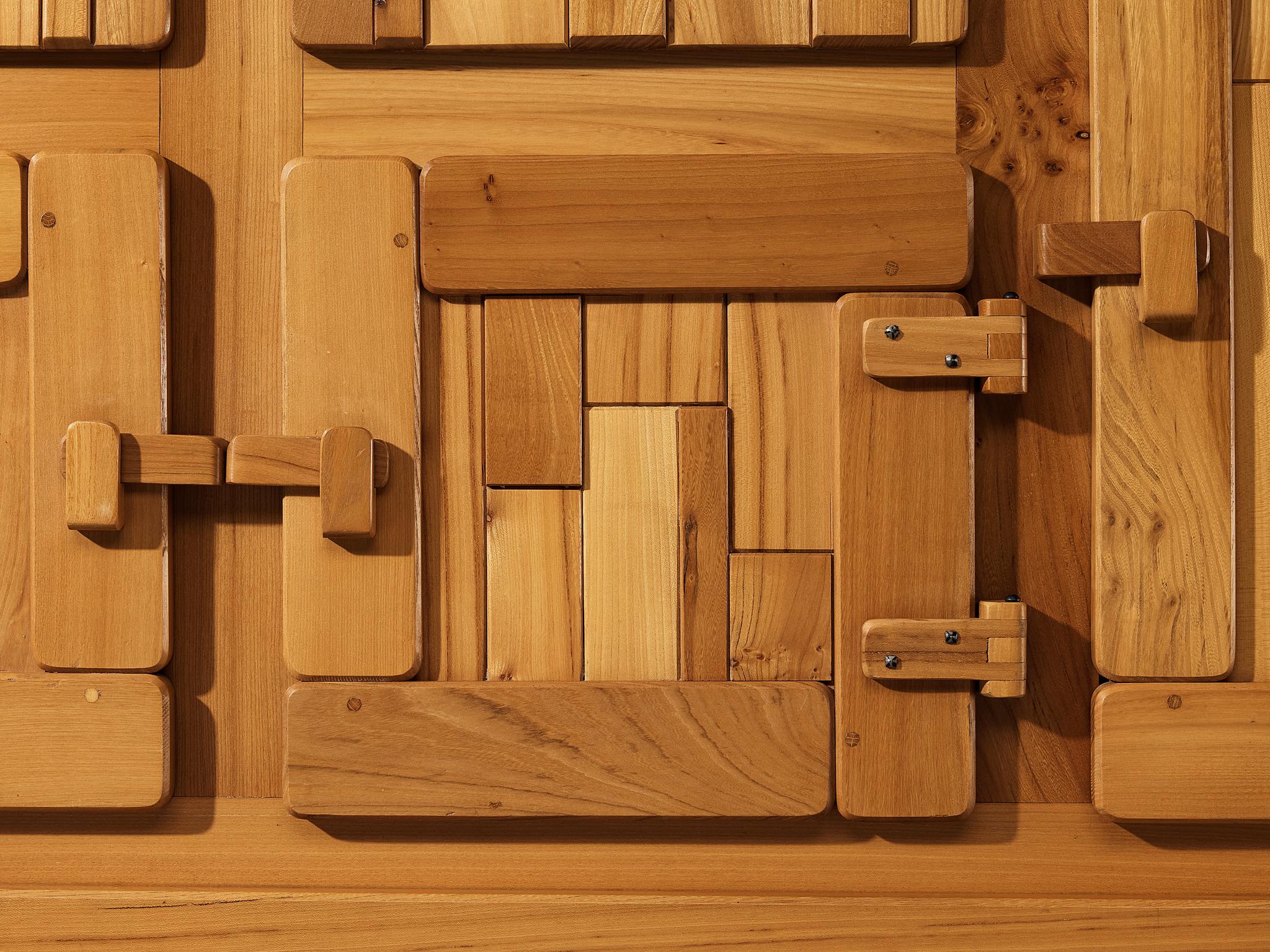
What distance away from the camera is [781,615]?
57 cm

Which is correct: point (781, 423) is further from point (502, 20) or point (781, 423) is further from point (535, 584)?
point (502, 20)

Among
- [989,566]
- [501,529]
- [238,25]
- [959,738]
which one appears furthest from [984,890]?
[238,25]

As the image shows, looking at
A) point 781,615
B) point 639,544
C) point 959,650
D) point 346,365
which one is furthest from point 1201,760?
point 346,365

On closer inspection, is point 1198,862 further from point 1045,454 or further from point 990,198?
point 990,198

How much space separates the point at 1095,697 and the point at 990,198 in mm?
329

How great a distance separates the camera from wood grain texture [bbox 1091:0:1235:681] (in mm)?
552

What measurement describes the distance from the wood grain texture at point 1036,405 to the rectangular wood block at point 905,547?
30 millimetres

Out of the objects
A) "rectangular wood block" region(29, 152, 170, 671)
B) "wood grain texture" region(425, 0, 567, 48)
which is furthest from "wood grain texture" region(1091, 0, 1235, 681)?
"rectangular wood block" region(29, 152, 170, 671)

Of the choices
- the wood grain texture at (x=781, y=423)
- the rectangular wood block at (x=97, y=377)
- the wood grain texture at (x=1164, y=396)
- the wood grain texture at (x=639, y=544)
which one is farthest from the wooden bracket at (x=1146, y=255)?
the rectangular wood block at (x=97, y=377)

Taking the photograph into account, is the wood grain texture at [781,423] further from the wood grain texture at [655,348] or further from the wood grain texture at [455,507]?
the wood grain texture at [455,507]

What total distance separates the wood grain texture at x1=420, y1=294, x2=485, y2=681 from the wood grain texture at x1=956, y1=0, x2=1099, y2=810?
1.07ft

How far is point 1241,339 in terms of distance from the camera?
0.57 meters

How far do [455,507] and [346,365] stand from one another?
0.11m

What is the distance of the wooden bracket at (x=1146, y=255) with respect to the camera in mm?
538
